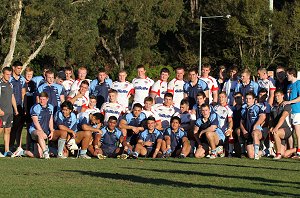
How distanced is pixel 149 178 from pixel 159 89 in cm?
642

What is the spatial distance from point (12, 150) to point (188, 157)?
4178mm

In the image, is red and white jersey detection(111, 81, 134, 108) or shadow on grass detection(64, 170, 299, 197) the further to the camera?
red and white jersey detection(111, 81, 134, 108)

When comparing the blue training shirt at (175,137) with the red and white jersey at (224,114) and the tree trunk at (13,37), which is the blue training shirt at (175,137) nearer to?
the red and white jersey at (224,114)

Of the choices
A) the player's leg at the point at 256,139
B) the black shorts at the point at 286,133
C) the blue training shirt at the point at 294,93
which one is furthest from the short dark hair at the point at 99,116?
the blue training shirt at the point at 294,93

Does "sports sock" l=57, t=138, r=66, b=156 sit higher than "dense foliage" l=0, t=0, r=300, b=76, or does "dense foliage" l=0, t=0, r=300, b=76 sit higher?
"dense foliage" l=0, t=0, r=300, b=76

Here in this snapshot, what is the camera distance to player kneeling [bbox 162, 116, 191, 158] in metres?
19.0

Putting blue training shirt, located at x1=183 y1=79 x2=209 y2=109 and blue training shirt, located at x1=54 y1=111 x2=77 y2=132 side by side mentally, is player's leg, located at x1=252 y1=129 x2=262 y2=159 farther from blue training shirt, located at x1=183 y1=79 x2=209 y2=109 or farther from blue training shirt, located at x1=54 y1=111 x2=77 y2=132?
blue training shirt, located at x1=54 y1=111 x2=77 y2=132

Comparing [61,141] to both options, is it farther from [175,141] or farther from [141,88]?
[141,88]

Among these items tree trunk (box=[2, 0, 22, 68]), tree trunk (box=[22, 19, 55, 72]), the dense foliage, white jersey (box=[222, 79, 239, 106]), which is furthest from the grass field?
tree trunk (box=[22, 19, 55, 72])

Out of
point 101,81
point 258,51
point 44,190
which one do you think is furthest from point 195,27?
point 44,190

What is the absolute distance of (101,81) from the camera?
20.8 m

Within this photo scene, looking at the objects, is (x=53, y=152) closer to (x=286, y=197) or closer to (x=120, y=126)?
(x=120, y=126)

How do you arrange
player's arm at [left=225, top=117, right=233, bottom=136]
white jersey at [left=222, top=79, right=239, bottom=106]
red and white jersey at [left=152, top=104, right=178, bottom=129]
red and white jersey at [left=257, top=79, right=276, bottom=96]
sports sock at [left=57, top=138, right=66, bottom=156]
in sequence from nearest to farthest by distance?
1. sports sock at [left=57, top=138, right=66, bottom=156]
2. player's arm at [left=225, top=117, right=233, bottom=136]
3. red and white jersey at [left=152, top=104, right=178, bottom=129]
4. red and white jersey at [left=257, top=79, right=276, bottom=96]
5. white jersey at [left=222, top=79, right=239, bottom=106]

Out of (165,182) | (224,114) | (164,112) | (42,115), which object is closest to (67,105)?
(42,115)
